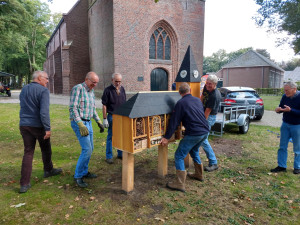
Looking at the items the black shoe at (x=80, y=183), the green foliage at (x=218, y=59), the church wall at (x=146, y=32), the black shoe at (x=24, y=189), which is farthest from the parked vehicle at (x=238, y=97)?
the green foliage at (x=218, y=59)

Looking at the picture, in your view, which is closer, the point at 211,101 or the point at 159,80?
the point at 211,101

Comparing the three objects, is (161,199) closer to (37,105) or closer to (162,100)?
(162,100)

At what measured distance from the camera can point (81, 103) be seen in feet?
12.8

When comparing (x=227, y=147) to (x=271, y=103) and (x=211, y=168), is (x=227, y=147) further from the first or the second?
(x=271, y=103)

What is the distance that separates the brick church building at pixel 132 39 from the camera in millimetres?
18538

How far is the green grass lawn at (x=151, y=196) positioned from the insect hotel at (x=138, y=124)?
52cm

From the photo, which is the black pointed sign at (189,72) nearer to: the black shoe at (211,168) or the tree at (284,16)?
the black shoe at (211,168)

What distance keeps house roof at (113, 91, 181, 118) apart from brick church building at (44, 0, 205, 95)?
15134 mm

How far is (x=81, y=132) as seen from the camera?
368cm

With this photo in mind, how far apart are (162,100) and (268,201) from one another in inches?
97.0

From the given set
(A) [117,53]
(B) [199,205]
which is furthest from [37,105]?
(A) [117,53]

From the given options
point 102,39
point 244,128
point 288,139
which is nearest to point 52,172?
point 288,139

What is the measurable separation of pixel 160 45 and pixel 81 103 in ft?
61.4

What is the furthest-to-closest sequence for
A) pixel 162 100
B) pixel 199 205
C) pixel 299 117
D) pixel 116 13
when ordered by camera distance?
pixel 116 13 < pixel 299 117 < pixel 162 100 < pixel 199 205
